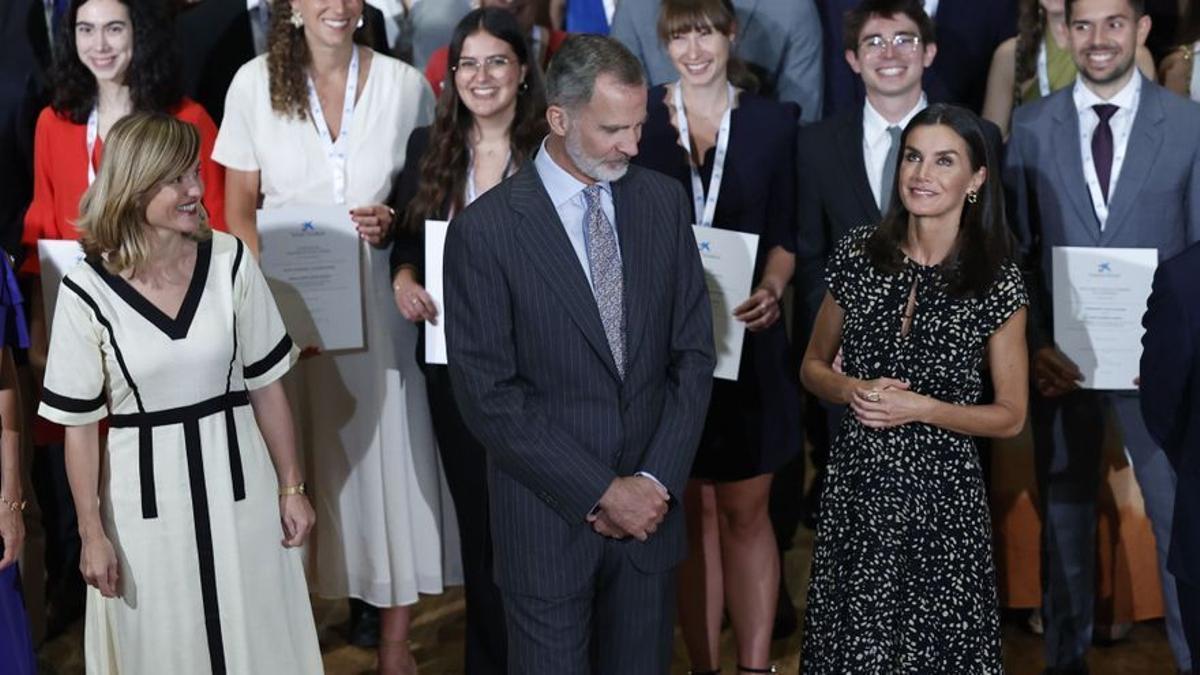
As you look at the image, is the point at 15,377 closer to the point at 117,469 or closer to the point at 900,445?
the point at 117,469

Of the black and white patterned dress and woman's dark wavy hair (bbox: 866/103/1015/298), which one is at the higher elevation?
woman's dark wavy hair (bbox: 866/103/1015/298)

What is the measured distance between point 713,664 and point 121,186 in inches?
92.2

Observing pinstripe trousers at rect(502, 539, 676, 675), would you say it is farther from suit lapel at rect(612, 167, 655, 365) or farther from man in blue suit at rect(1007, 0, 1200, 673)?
man in blue suit at rect(1007, 0, 1200, 673)

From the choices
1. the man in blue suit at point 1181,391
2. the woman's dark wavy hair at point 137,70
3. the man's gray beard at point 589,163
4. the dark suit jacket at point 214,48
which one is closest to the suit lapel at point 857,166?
the man in blue suit at point 1181,391

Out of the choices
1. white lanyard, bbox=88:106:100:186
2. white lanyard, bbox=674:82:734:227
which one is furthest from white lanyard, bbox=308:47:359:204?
white lanyard, bbox=674:82:734:227

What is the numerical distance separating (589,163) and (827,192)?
140 cm

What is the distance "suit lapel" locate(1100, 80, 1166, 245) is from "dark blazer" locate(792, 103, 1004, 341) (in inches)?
14.2

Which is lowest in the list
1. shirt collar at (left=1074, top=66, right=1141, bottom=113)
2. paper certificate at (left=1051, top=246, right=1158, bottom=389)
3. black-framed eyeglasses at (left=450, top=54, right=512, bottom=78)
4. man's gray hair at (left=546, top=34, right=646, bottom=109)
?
paper certificate at (left=1051, top=246, right=1158, bottom=389)

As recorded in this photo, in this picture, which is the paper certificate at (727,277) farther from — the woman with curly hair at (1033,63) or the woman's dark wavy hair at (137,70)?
the woman's dark wavy hair at (137,70)

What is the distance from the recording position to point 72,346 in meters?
3.88

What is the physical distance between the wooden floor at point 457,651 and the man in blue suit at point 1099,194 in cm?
44

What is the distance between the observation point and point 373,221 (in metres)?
4.98

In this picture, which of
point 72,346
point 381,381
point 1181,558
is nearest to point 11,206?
point 381,381

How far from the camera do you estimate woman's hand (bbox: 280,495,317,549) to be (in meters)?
4.17
